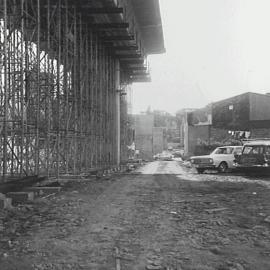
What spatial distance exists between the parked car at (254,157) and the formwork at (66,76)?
330 inches

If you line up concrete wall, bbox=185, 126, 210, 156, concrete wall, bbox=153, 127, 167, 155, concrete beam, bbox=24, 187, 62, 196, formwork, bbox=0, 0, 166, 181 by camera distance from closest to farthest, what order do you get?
concrete beam, bbox=24, 187, 62, 196, formwork, bbox=0, 0, 166, 181, concrete wall, bbox=185, 126, 210, 156, concrete wall, bbox=153, 127, 167, 155

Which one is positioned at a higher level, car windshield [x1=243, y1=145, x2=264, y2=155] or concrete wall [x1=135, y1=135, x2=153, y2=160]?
car windshield [x1=243, y1=145, x2=264, y2=155]

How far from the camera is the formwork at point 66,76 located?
51.2 ft

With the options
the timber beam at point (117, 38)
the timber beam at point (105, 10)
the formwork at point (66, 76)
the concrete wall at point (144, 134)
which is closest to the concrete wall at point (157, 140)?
the concrete wall at point (144, 134)

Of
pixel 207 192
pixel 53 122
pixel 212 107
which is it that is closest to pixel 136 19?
pixel 53 122

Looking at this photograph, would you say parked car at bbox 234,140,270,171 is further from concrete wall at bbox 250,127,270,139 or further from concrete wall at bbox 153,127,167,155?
concrete wall at bbox 153,127,167,155

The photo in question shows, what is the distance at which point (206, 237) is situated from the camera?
682cm

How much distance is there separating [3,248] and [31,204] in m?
4.65

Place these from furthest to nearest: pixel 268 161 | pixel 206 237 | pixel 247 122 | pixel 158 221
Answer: pixel 247 122 → pixel 268 161 → pixel 158 221 → pixel 206 237

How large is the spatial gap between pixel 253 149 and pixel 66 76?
10482 millimetres

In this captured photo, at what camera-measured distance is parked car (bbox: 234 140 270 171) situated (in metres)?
21.9

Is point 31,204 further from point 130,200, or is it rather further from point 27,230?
point 27,230

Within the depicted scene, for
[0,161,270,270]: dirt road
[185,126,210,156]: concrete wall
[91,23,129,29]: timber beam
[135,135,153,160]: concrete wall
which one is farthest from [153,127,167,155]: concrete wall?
[0,161,270,270]: dirt road

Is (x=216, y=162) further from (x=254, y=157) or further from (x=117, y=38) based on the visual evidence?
(x=117, y=38)
